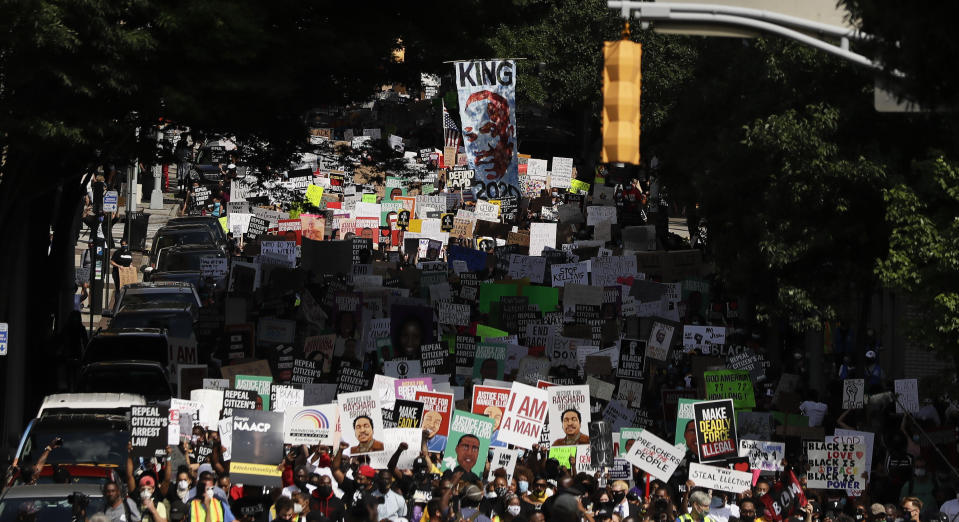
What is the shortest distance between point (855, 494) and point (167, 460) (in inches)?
281

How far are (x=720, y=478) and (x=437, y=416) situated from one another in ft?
10.5

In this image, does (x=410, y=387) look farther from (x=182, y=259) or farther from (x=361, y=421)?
(x=182, y=259)

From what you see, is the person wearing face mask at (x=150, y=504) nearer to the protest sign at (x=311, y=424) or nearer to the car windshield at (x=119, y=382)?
the protest sign at (x=311, y=424)

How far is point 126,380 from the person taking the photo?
20.2m

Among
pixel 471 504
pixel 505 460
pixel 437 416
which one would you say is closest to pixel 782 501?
pixel 505 460

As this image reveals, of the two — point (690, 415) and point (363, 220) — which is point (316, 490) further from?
point (363, 220)

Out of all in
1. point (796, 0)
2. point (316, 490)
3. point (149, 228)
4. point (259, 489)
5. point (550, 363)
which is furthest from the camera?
point (149, 228)

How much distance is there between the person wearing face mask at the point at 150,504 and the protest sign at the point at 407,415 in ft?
10.7

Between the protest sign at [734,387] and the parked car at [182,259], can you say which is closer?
the protest sign at [734,387]

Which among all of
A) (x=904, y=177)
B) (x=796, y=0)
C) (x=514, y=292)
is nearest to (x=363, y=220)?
(x=514, y=292)

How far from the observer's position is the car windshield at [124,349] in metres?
22.9

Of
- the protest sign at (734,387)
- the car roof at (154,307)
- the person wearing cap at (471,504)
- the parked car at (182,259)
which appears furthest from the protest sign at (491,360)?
→ the parked car at (182,259)

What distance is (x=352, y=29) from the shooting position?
19.4 meters

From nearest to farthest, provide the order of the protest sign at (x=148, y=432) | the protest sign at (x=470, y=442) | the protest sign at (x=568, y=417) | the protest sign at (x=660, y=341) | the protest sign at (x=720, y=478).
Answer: the protest sign at (x=720, y=478)
the protest sign at (x=148, y=432)
the protest sign at (x=470, y=442)
the protest sign at (x=568, y=417)
the protest sign at (x=660, y=341)
